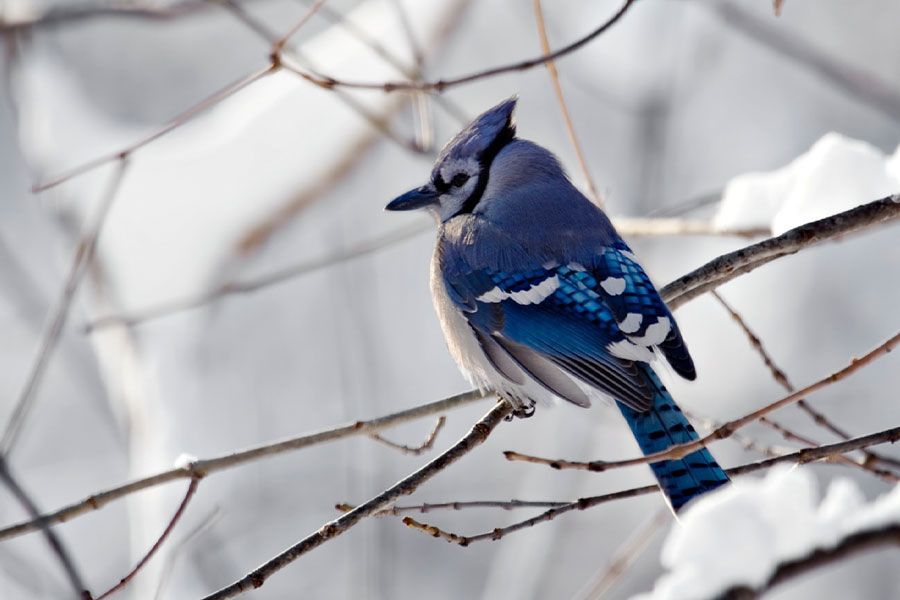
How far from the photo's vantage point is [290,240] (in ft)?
14.4

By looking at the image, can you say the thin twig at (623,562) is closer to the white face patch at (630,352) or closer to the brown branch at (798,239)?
the white face patch at (630,352)

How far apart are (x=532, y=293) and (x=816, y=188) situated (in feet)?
2.39

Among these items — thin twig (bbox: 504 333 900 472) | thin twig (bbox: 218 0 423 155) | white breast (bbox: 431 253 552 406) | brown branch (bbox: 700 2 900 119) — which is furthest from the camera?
brown branch (bbox: 700 2 900 119)

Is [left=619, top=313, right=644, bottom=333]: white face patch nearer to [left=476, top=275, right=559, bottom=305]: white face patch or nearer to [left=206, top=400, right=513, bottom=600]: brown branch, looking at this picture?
[left=476, top=275, right=559, bottom=305]: white face patch

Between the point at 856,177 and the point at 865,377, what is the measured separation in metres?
2.56

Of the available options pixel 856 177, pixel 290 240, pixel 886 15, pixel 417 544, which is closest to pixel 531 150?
pixel 856 177

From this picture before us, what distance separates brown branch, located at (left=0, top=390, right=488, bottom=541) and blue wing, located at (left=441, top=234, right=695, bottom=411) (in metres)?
0.27

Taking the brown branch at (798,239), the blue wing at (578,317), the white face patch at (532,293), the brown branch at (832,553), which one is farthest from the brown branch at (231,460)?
the brown branch at (832,553)

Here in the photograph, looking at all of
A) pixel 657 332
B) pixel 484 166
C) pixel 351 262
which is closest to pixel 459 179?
pixel 484 166

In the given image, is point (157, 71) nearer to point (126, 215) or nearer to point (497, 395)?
point (126, 215)

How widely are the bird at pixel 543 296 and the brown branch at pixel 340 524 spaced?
0.41 meters

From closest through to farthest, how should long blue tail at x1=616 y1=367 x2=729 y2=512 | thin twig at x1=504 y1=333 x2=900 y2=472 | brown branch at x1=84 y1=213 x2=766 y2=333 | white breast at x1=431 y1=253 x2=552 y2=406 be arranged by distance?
thin twig at x1=504 y1=333 x2=900 y2=472, long blue tail at x1=616 y1=367 x2=729 y2=512, white breast at x1=431 y1=253 x2=552 y2=406, brown branch at x1=84 y1=213 x2=766 y2=333

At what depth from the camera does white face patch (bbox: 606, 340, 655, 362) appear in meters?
2.32

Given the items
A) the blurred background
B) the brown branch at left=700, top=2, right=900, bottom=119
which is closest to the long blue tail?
the blurred background
